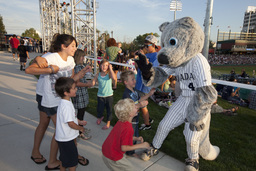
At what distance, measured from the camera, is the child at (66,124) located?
1.99m

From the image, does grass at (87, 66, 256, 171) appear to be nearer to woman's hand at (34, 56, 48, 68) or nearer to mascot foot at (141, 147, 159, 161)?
mascot foot at (141, 147, 159, 161)

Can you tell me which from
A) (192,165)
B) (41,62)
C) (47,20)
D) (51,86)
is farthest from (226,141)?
(47,20)

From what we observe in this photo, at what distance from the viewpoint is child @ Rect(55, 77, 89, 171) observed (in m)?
1.99

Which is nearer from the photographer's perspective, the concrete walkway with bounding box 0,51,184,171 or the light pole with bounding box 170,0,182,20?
the concrete walkway with bounding box 0,51,184,171

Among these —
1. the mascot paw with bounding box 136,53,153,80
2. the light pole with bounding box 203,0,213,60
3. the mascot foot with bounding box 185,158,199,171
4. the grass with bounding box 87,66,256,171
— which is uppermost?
the light pole with bounding box 203,0,213,60

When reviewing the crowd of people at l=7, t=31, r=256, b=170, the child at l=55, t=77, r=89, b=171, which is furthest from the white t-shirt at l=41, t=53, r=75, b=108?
the child at l=55, t=77, r=89, b=171

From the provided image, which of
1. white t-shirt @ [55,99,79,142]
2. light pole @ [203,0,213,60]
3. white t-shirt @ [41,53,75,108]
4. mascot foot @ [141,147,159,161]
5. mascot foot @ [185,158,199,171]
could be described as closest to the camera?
white t-shirt @ [55,99,79,142]

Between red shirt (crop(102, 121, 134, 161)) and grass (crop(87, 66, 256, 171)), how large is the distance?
139cm

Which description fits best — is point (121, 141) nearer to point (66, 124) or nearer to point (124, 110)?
point (124, 110)

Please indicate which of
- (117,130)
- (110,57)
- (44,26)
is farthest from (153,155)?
(44,26)

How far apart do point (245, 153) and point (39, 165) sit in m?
3.47

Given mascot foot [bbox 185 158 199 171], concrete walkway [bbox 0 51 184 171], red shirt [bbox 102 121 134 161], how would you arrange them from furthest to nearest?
concrete walkway [bbox 0 51 184 171], mascot foot [bbox 185 158 199 171], red shirt [bbox 102 121 134 161]

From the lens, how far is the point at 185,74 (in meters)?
2.24

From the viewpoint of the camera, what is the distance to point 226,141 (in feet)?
11.4
